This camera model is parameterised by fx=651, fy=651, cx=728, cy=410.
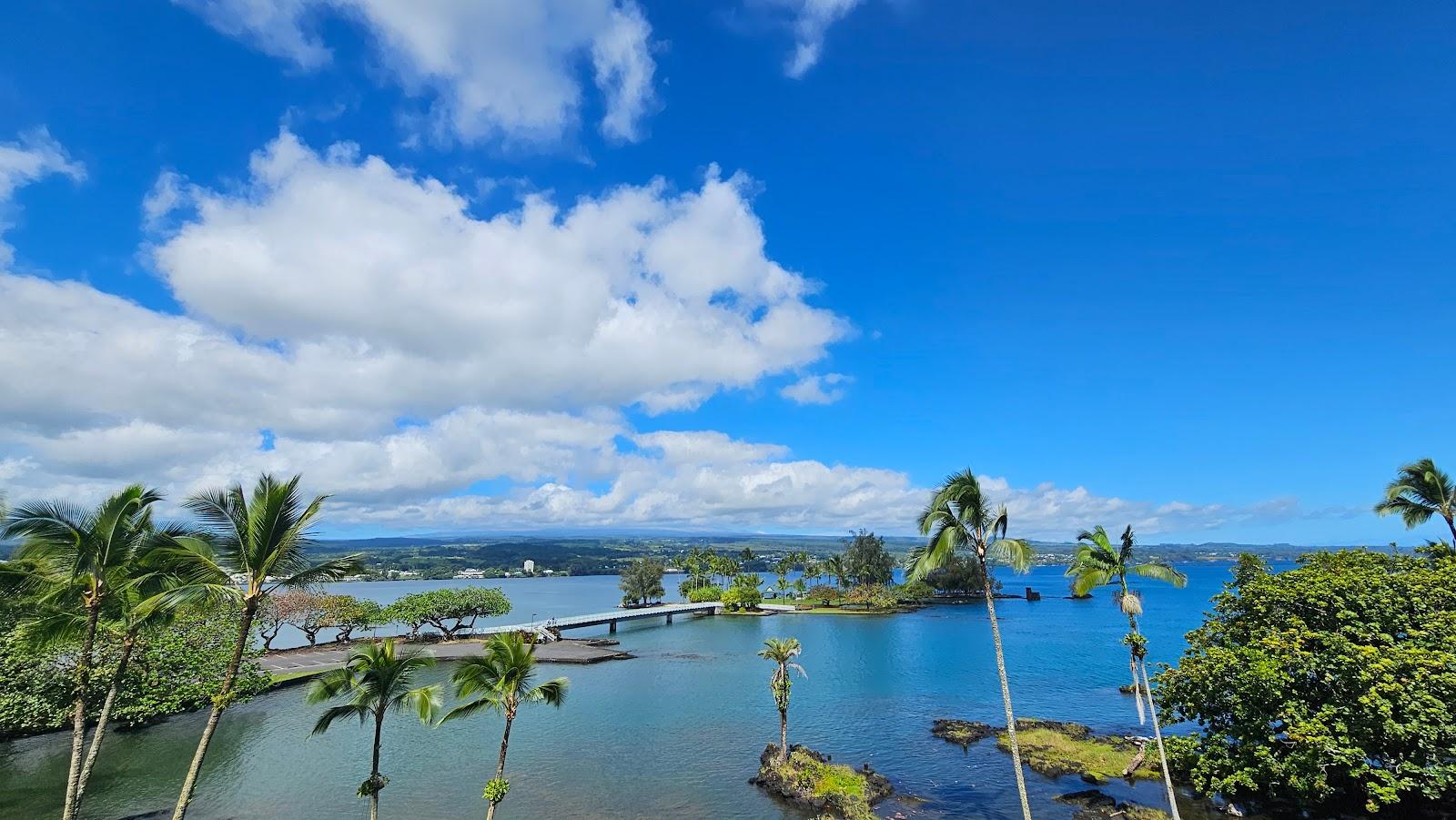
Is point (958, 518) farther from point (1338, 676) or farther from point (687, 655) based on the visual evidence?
point (687, 655)

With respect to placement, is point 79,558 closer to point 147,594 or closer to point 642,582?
point 147,594

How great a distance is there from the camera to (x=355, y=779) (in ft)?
113

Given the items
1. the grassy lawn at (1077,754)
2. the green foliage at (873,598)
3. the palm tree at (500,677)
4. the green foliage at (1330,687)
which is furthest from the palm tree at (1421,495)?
the green foliage at (873,598)

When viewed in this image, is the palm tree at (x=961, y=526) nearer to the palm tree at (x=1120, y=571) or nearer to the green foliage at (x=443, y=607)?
the palm tree at (x=1120, y=571)

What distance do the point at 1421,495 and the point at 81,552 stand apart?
54.2 metres

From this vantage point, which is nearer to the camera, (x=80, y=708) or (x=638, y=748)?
(x=80, y=708)

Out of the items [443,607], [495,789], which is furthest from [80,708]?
[443,607]

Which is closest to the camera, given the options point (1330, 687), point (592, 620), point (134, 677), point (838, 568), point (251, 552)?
point (251, 552)

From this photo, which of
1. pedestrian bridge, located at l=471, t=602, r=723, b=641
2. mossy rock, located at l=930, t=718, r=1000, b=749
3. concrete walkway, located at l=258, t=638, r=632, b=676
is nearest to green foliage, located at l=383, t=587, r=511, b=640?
pedestrian bridge, located at l=471, t=602, r=723, b=641

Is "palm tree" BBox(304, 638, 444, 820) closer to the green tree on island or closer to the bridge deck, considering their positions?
the green tree on island

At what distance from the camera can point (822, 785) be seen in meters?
31.1

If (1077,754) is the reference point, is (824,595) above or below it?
below

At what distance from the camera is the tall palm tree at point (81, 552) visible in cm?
1783

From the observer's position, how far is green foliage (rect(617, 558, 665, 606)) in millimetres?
127000
